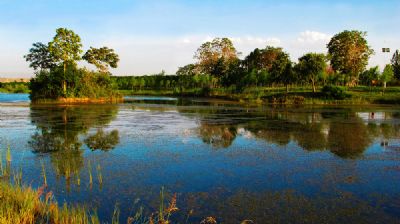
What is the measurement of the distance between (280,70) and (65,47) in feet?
116

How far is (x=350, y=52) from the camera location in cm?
7138

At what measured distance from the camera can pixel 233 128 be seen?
23000 millimetres

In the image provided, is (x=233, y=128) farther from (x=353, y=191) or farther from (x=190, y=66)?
(x=190, y=66)

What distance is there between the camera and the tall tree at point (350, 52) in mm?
71938

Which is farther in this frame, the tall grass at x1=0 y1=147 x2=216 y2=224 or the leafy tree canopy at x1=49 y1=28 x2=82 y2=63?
the leafy tree canopy at x1=49 y1=28 x2=82 y2=63

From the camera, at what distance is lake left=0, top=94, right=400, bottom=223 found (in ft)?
27.6

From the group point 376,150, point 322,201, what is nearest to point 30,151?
point 322,201

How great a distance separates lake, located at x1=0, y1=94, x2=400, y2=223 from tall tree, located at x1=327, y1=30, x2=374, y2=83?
55.1 m

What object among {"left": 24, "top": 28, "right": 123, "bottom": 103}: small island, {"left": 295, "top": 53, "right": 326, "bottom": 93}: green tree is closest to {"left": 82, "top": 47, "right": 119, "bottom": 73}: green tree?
{"left": 24, "top": 28, "right": 123, "bottom": 103}: small island

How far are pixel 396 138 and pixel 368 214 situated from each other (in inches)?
531

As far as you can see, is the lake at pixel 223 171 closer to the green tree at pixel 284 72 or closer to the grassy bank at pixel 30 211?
the grassy bank at pixel 30 211

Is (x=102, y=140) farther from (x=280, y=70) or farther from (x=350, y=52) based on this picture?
(x=350, y=52)

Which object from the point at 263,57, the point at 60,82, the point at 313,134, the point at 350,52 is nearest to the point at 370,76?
the point at 350,52

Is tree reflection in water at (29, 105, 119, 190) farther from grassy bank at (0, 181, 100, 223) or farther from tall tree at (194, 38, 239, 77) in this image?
tall tree at (194, 38, 239, 77)
